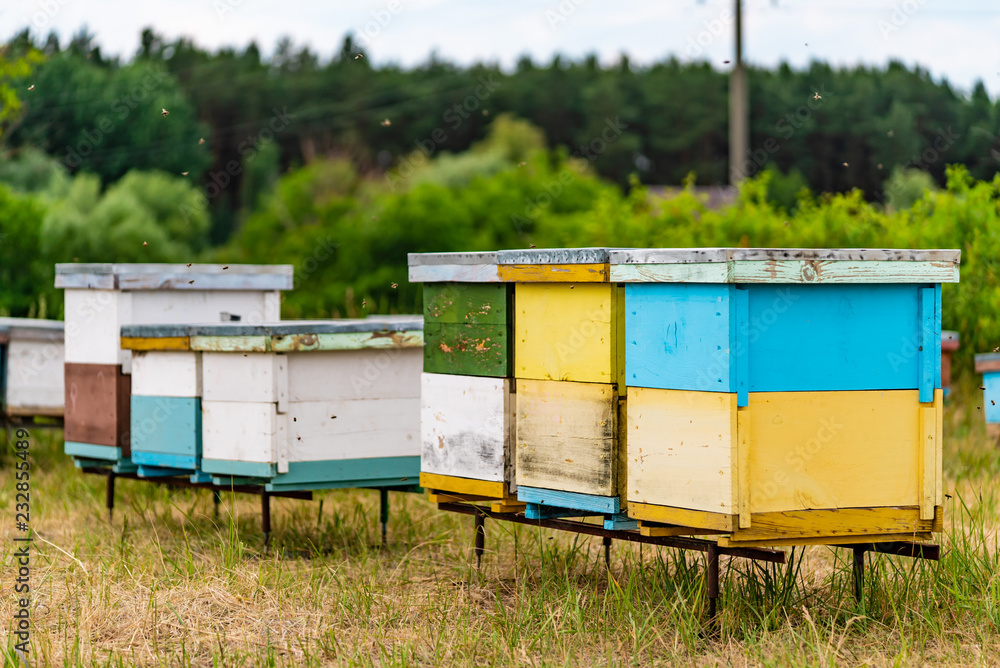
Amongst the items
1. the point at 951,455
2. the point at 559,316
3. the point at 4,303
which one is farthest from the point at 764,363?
the point at 4,303

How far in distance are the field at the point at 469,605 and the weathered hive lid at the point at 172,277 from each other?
156 cm

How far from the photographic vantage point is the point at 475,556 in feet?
19.3

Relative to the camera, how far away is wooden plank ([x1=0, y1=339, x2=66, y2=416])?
848 centimetres

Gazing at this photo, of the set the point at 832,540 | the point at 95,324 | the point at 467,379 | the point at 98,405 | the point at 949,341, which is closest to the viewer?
the point at 832,540

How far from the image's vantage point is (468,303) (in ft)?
17.1

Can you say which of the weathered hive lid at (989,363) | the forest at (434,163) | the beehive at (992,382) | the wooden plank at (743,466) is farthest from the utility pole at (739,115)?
the wooden plank at (743,466)

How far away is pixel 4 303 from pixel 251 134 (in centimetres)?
4973

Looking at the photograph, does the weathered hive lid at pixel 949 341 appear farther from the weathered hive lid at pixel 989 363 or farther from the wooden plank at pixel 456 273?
the wooden plank at pixel 456 273

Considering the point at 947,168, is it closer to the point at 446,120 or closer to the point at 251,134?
the point at 446,120

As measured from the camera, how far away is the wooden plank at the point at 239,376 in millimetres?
5895

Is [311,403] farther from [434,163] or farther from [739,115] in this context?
[434,163]

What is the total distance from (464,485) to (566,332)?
980mm

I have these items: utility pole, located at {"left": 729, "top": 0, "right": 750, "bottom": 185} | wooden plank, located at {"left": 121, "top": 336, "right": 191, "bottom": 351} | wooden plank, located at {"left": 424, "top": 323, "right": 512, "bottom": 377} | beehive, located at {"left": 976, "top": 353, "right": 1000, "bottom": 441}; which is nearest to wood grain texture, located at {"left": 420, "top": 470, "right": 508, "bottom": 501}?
wooden plank, located at {"left": 424, "top": 323, "right": 512, "bottom": 377}

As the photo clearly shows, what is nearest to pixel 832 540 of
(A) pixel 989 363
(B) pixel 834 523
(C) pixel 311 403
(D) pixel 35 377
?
(B) pixel 834 523
